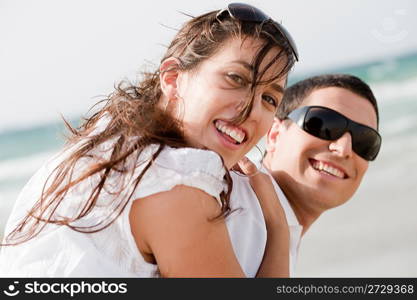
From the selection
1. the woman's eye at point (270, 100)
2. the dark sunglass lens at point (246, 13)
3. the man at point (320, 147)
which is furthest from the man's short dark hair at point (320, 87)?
the dark sunglass lens at point (246, 13)

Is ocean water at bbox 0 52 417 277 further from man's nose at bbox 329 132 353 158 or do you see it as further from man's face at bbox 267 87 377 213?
man's nose at bbox 329 132 353 158

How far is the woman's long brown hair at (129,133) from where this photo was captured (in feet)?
8.14

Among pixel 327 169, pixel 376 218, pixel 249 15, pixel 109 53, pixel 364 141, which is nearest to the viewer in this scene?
pixel 249 15

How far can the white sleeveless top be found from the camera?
2.39m

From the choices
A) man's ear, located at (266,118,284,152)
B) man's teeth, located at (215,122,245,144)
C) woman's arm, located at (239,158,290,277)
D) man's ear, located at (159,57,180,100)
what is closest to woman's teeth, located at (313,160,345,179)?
man's ear, located at (266,118,284,152)

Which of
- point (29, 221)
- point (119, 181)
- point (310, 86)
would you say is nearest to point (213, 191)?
point (119, 181)

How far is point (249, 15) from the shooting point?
9.47 feet

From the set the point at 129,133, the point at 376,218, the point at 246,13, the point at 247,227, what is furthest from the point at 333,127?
the point at 376,218

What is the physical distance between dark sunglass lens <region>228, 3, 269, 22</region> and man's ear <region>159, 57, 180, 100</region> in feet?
1.10

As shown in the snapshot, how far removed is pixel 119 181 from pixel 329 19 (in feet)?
61.9

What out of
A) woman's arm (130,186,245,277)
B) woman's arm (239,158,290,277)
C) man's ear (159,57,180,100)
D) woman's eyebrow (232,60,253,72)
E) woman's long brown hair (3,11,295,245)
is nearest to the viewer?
woman's arm (130,186,245,277)

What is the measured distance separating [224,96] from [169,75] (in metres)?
0.35

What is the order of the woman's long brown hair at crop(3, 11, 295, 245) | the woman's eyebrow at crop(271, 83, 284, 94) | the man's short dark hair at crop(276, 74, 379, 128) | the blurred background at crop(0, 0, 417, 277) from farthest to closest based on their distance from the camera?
1. the blurred background at crop(0, 0, 417, 277)
2. the man's short dark hair at crop(276, 74, 379, 128)
3. the woman's eyebrow at crop(271, 83, 284, 94)
4. the woman's long brown hair at crop(3, 11, 295, 245)

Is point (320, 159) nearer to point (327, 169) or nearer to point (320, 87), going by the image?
point (327, 169)
